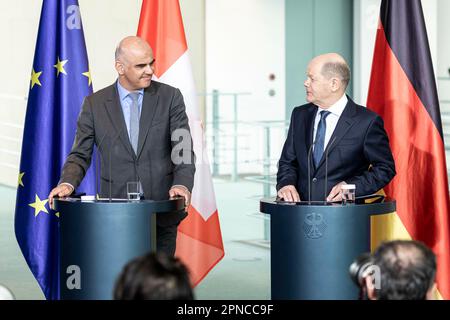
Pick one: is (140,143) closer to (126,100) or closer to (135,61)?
(126,100)

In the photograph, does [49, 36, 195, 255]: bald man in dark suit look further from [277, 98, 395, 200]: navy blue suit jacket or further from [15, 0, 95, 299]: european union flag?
[15, 0, 95, 299]: european union flag

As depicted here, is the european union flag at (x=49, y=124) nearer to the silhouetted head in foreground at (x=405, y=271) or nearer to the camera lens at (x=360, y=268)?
the camera lens at (x=360, y=268)

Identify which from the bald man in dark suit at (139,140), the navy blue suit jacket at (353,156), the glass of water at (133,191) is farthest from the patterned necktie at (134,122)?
the navy blue suit jacket at (353,156)

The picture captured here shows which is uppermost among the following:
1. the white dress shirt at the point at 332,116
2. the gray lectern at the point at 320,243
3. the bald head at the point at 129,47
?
the bald head at the point at 129,47

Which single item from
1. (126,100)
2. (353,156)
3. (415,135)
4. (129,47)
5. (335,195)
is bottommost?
(335,195)

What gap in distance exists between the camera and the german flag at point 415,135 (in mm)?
5070

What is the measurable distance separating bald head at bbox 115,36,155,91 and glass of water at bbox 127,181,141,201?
1.50 ft

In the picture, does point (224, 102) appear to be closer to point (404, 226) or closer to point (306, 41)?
point (306, 41)

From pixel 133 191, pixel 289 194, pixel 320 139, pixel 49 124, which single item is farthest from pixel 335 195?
pixel 49 124

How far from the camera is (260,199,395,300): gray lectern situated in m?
3.99

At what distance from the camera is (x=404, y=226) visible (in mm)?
5086

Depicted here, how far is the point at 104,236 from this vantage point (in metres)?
4.04

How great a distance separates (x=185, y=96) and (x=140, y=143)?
1.20 m

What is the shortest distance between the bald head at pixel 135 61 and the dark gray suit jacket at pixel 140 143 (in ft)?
0.43
